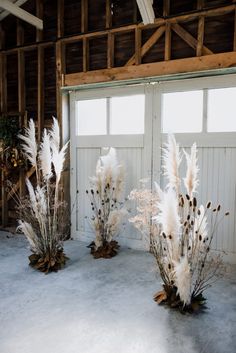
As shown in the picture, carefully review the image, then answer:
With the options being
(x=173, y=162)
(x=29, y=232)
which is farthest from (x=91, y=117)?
(x=173, y=162)

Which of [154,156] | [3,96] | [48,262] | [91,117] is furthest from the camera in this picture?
[3,96]

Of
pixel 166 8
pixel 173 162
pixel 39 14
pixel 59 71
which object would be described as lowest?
pixel 173 162

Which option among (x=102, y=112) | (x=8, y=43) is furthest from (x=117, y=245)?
(x=8, y=43)

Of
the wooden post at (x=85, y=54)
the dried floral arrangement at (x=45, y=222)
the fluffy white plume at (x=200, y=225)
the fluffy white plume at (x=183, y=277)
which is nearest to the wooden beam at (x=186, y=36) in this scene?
the wooden post at (x=85, y=54)

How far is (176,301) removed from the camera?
256 cm

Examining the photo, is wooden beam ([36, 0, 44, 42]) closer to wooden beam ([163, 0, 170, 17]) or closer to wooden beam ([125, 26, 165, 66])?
wooden beam ([125, 26, 165, 66])

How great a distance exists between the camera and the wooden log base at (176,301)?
2496 mm

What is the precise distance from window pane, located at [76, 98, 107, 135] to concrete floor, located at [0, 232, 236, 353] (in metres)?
1.98

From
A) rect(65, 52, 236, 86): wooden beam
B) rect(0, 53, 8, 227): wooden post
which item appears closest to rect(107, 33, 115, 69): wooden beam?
rect(65, 52, 236, 86): wooden beam

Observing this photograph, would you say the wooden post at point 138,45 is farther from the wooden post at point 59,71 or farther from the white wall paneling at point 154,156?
the wooden post at point 59,71

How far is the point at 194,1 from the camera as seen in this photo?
3.53 meters

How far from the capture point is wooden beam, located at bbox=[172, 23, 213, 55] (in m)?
3.50

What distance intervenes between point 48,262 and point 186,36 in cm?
315

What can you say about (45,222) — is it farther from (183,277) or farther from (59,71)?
(59,71)
